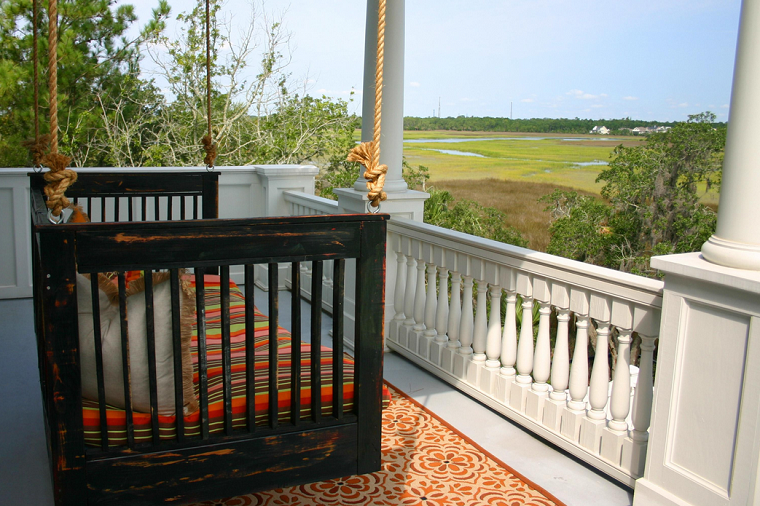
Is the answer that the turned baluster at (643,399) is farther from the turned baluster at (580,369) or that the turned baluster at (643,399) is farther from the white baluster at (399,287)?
the white baluster at (399,287)

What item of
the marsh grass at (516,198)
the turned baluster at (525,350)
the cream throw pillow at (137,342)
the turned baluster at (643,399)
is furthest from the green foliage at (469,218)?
the cream throw pillow at (137,342)

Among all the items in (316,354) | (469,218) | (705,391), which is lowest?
(469,218)

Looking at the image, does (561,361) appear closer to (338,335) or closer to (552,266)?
(552,266)

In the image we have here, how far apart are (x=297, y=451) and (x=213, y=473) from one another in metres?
0.22

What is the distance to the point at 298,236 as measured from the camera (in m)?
1.58

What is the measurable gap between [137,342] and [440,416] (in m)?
1.61

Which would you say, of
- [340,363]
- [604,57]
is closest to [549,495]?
[340,363]

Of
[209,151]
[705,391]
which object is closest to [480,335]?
[705,391]

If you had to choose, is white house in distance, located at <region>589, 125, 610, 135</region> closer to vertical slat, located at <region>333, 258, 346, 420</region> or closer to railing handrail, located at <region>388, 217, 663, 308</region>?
railing handrail, located at <region>388, 217, 663, 308</region>

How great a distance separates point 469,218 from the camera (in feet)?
39.5

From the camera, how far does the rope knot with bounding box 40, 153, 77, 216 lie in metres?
1.46

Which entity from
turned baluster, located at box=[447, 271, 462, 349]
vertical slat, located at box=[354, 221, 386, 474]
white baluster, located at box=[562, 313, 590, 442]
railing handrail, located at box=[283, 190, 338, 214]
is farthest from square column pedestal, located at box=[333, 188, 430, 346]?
vertical slat, located at box=[354, 221, 386, 474]

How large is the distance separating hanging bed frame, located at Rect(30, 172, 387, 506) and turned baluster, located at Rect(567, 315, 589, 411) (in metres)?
1.00

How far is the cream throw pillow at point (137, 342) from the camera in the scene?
62.6 inches
